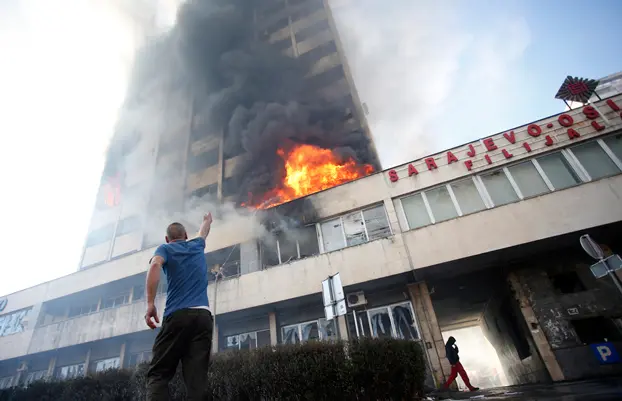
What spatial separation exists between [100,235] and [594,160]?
123 ft

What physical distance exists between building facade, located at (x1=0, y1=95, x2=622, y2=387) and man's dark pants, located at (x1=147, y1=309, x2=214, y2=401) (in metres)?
10.3

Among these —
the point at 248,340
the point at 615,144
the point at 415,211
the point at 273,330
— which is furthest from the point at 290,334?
the point at 615,144

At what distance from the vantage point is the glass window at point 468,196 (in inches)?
481

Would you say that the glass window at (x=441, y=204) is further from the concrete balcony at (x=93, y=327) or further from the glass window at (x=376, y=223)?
the concrete balcony at (x=93, y=327)

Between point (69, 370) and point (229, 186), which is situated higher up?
point (229, 186)

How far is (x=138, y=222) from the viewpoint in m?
29.0

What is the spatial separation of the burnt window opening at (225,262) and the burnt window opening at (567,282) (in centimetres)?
1379

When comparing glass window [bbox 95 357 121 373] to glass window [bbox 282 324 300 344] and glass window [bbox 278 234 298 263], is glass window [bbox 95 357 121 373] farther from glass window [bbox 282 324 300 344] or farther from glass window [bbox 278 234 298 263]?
glass window [bbox 278 234 298 263]

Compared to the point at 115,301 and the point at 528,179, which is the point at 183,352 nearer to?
the point at 528,179

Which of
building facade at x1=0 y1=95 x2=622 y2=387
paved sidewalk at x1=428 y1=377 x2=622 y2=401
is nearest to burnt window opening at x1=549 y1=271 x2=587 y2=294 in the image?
building facade at x1=0 y1=95 x2=622 y2=387

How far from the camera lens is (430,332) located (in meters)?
11.6

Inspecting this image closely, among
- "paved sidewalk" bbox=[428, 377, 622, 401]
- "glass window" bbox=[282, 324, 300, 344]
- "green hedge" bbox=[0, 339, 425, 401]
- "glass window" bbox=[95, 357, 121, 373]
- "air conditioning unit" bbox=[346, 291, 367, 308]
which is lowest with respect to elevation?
"paved sidewalk" bbox=[428, 377, 622, 401]

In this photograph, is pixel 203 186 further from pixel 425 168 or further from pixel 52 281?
pixel 425 168

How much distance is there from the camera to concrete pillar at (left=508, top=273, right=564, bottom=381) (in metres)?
10.1
